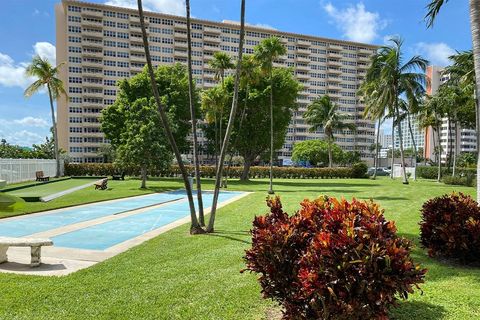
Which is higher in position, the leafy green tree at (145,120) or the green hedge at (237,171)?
the leafy green tree at (145,120)

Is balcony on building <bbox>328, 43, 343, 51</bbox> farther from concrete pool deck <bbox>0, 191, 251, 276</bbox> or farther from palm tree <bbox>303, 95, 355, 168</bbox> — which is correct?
concrete pool deck <bbox>0, 191, 251, 276</bbox>

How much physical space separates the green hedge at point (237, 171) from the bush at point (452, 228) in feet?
140

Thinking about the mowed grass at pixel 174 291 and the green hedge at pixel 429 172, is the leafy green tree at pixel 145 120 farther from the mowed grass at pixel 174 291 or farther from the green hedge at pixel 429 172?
the green hedge at pixel 429 172

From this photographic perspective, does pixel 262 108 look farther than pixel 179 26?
No

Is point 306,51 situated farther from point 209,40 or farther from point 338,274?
point 338,274

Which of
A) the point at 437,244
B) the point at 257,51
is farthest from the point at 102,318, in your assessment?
the point at 257,51

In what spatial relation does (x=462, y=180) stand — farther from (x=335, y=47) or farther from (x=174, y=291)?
(x=335, y=47)

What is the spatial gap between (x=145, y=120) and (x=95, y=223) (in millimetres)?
19841

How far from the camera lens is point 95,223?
14359 millimetres

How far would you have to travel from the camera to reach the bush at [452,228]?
292 inches

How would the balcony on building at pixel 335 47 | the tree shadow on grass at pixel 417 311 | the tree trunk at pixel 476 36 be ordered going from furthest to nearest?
the balcony on building at pixel 335 47
the tree trunk at pixel 476 36
the tree shadow on grass at pixel 417 311

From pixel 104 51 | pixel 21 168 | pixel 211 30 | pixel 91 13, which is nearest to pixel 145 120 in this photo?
pixel 21 168

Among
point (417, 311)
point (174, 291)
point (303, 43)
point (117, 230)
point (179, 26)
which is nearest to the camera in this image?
point (417, 311)

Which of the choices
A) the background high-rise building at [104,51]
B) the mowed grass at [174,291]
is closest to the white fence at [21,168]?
the mowed grass at [174,291]
